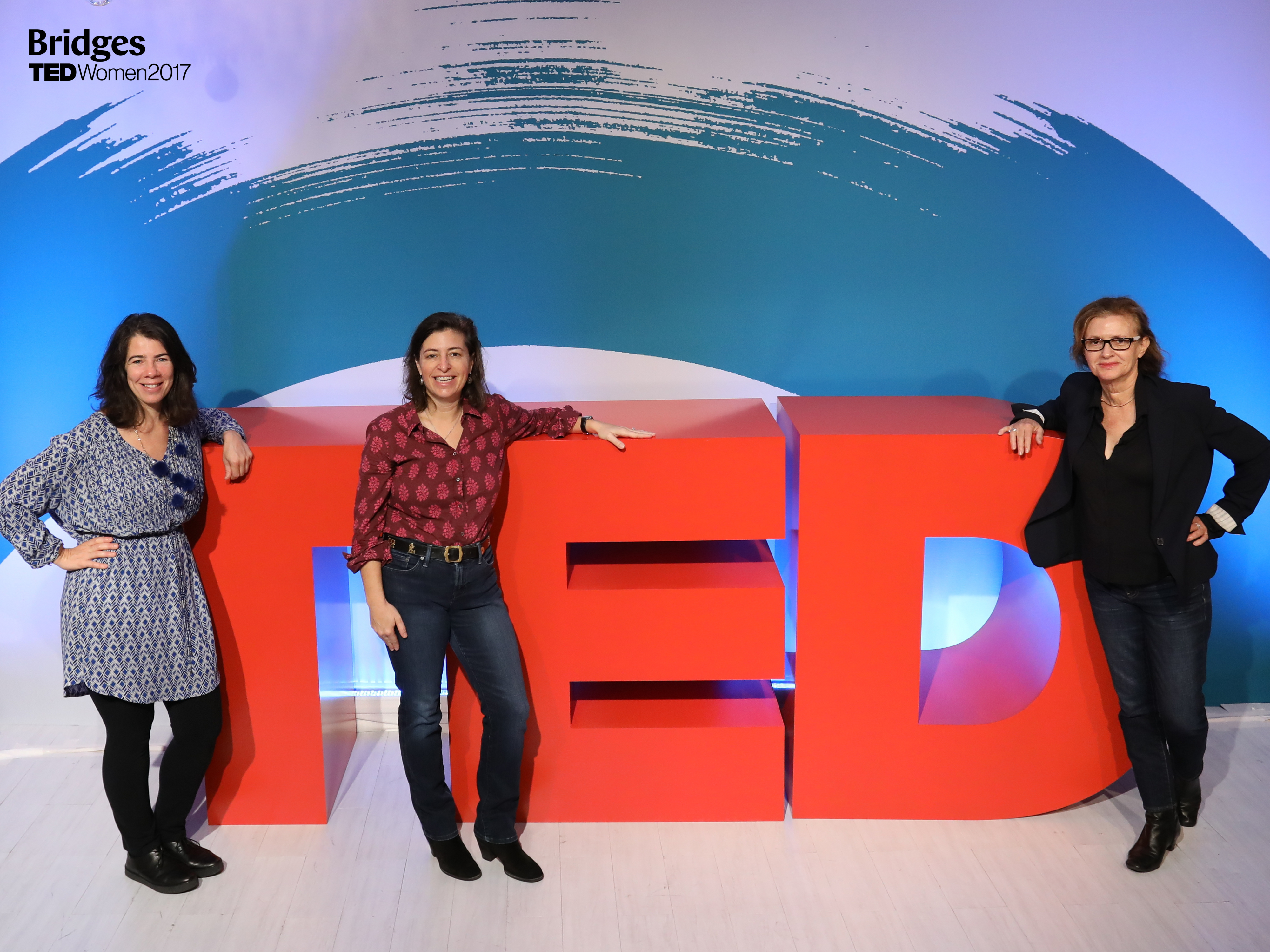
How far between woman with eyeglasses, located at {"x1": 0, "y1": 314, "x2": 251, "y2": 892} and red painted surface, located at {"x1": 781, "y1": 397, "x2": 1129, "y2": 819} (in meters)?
1.48

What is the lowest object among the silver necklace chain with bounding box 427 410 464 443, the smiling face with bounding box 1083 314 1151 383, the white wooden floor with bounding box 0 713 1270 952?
the white wooden floor with bounding box 0 713 1270 952

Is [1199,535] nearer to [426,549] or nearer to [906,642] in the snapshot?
[906,642]

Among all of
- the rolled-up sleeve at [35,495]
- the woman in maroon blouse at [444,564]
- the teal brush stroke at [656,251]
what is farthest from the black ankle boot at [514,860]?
the teal brush stroke at [656,251]

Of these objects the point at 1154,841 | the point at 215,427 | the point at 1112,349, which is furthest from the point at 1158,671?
the point at 215,427

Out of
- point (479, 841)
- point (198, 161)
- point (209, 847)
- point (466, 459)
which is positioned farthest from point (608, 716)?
point (198, 161)

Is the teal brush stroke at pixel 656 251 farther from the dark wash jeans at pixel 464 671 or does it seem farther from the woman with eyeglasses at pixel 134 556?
the dark wash jeans at pixel 464 671

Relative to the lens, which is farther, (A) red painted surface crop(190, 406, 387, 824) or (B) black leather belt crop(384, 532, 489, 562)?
(A) red painted surface crop(190, 406, 387, 824)

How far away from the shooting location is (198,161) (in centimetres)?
305

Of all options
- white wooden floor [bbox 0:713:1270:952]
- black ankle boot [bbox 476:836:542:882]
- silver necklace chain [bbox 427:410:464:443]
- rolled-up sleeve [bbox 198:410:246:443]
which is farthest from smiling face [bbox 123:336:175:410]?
black ankle boot [bbox 476:836:542:882]

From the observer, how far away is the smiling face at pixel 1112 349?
92.6 inches

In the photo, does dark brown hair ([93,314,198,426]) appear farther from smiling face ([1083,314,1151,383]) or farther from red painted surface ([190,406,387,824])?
smiling face ([1083,314,1151,383])

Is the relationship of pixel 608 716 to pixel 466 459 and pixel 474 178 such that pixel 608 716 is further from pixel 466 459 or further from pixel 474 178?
pixel 474 178

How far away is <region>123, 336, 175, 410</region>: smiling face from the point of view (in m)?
2.33

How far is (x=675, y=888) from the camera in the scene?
2.51 meters
